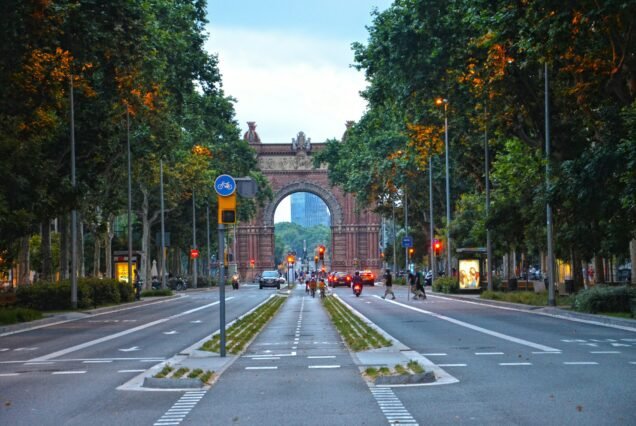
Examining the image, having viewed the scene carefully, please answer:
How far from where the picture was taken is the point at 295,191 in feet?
469

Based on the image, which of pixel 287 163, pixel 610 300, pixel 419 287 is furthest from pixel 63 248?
pixel 287 163

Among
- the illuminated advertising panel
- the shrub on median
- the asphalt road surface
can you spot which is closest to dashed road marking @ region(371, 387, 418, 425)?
the asphalt road surface

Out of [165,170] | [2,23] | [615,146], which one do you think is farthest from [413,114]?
[165,170]

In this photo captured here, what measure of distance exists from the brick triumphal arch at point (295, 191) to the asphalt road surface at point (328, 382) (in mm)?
114020

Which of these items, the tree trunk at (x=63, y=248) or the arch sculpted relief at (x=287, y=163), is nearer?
the tree trunk at (x=63, y=248)

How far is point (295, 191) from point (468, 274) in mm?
80309

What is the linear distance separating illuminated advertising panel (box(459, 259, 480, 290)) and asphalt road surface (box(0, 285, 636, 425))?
1368 inches

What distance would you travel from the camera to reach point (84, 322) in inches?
1435

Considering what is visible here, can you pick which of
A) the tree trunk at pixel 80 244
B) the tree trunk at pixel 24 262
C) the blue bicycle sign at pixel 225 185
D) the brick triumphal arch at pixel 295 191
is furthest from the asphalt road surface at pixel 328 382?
the brick triumphal arch at pixel 295 191

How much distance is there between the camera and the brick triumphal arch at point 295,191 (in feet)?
469

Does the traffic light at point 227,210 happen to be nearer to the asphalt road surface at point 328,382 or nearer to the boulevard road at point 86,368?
the asphalt road surface at point 328,382

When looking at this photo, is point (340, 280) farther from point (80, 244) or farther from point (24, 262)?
point (24, 262)

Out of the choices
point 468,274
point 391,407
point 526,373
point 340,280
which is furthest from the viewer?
point 340,280

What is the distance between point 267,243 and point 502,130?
343ft
